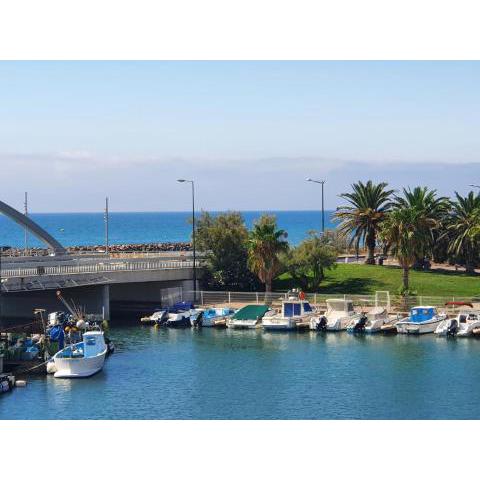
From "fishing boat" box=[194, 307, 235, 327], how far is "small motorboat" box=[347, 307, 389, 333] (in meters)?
11.6

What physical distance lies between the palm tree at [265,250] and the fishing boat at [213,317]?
243 inches

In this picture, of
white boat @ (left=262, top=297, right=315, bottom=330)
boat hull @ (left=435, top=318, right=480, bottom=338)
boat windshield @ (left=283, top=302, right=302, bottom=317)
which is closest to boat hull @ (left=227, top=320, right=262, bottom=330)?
white boat @ (left=262, top=297, right=315, bottom=330)

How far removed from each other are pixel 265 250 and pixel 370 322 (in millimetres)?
14833

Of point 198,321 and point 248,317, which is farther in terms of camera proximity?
point 198,321

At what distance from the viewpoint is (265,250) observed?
91.4 metres

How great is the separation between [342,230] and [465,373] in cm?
4392

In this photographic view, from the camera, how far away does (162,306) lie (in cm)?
9444

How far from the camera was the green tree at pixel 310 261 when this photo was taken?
9538cm

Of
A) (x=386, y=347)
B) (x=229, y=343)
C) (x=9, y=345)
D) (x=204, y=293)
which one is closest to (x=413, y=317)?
(x=386, y=347)

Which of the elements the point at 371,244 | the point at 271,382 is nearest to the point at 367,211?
the point at 371,244

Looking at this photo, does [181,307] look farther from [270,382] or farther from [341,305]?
[270,382]

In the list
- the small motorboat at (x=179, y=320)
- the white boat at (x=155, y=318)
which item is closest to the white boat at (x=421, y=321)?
the small motorboat at (x=179, y=320)

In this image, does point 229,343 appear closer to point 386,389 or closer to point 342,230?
point 386,389

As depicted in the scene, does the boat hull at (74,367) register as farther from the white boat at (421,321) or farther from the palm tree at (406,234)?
the palm tree at (406,234)
